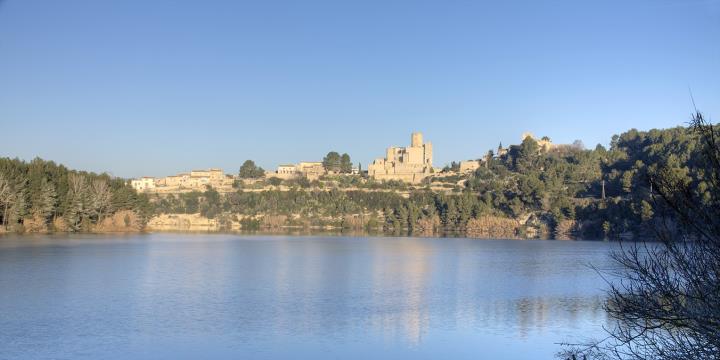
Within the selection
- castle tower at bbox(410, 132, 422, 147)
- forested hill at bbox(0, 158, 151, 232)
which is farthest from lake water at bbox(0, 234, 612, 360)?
castle tower at bbox(410, 132, 422, 147)

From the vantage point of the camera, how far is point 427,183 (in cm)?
9131

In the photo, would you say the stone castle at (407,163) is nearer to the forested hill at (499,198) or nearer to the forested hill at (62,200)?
the forested hill at (499,198)

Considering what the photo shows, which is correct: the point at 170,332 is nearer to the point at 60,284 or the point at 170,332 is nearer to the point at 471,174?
the point at 60,284

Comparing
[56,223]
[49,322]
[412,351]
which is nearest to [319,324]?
[412,351]

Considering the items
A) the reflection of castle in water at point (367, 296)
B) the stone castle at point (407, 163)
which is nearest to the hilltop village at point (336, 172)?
the stone castle at point (407, 163)

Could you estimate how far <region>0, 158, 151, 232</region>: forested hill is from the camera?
41.9 metres

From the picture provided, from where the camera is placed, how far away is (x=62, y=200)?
4622cm

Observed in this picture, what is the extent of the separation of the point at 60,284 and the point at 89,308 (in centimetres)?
453

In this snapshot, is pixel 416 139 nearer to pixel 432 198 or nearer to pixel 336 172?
pixel 336 172

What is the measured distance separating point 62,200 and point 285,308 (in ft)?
116

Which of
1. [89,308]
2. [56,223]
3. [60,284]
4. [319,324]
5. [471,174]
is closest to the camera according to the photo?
[319,324]

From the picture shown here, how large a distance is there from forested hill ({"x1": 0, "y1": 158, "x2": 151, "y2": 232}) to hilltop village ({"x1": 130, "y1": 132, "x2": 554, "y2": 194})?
3545 centimetres

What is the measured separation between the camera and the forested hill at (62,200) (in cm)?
4188

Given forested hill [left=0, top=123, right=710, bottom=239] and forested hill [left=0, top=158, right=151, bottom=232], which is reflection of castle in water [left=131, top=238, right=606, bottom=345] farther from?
forested hill [left=0, top=158, right=151, bottom=232]
